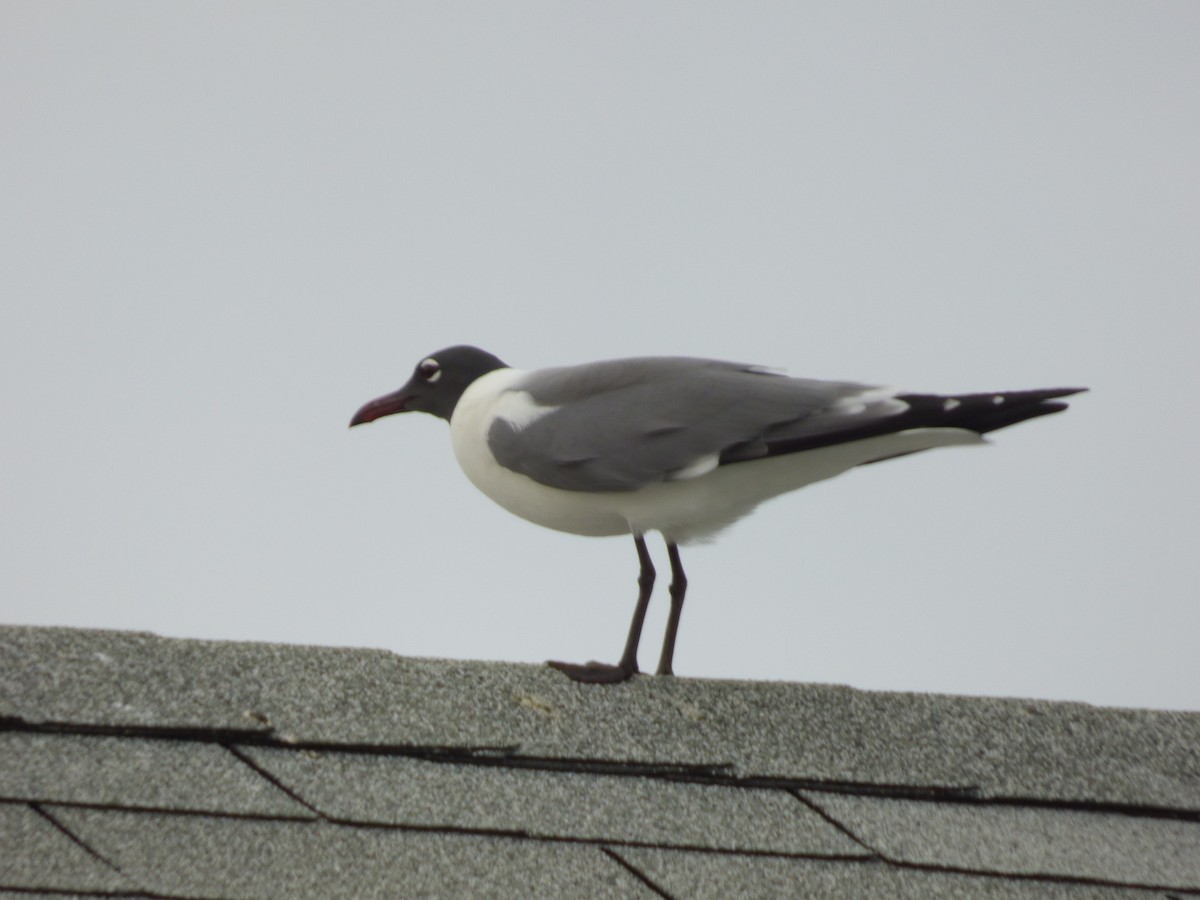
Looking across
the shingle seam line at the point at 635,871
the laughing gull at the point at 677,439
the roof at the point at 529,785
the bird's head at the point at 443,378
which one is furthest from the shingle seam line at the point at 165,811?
the bird's head at the point at 443,378

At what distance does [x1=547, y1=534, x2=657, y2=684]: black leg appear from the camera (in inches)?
113

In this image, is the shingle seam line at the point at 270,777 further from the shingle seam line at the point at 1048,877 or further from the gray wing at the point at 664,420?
the gray wing at the point at 664,420

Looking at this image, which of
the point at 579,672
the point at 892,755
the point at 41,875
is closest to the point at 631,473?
the point at 579,672

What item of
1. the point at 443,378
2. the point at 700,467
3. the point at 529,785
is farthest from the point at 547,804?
the point at 443,378

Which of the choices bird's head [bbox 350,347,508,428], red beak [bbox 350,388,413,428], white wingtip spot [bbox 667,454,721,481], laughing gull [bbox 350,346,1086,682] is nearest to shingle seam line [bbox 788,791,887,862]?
laughing gull [bbox 350,346,1086,682]

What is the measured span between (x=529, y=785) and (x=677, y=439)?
1159 mm

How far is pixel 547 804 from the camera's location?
2.41 metres

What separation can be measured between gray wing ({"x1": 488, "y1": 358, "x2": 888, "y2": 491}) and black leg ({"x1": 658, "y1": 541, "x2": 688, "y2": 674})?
28 centimetres

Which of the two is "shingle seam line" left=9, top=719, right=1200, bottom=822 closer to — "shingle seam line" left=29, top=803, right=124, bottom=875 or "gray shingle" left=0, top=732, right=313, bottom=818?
"gray shingle" left=0, top=732, right=313, bottom=818

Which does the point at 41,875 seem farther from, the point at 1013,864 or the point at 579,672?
the point at 1013,864

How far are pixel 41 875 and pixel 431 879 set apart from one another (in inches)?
19.6

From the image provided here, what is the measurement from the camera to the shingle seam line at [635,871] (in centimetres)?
226

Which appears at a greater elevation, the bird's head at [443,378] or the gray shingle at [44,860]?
the bird's head at [443,378]

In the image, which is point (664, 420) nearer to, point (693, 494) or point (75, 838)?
point (693, 494)
